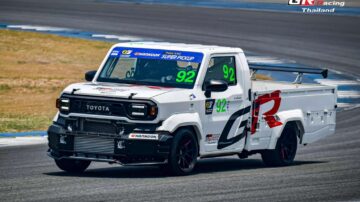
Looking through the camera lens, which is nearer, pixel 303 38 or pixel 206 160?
pixel 206 160

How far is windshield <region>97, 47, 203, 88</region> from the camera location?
47.0ft

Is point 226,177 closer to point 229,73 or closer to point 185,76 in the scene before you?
point 185,76

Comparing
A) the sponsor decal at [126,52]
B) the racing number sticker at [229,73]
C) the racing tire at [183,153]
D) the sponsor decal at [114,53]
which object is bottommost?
the racing tire at [183,153]

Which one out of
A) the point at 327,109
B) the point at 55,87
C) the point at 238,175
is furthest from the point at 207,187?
the point at 55,87

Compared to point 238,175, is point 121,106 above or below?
above

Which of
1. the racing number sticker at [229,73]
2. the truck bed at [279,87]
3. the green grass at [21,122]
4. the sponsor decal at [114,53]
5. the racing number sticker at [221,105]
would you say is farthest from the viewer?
the green grass at [21,122]

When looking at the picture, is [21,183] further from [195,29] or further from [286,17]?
[286,17]

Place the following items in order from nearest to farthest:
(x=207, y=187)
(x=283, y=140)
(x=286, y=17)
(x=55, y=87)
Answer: (x=207, y=187) → (x=283, y=140) → (x=55, y=87) → (x=286, y=17)

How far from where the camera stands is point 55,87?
1044 inches

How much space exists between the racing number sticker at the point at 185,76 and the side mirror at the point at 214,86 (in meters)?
0.24

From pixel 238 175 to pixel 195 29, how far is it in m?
25.1

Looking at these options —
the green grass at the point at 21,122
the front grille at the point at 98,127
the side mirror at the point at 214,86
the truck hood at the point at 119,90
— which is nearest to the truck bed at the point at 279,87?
the side mirror at the point at 214,86

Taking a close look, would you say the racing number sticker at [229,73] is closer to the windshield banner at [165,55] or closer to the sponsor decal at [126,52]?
the windshield banner at [165,55]

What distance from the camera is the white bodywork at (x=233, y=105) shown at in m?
13.6
